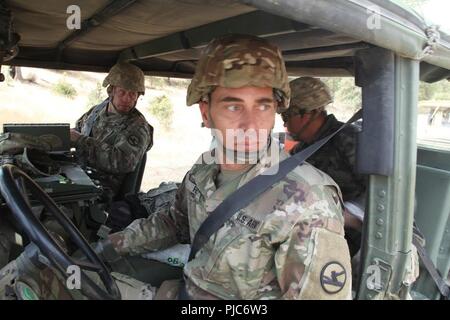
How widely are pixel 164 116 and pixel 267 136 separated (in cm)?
1424

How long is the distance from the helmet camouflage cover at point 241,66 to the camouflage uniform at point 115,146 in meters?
1.89

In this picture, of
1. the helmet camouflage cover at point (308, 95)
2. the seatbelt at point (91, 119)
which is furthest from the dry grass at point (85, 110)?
the helmet camouflage cover at point (308, 95)

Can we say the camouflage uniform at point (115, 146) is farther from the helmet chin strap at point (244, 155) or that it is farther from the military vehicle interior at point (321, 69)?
the helmet chin strap at point (244, 155)

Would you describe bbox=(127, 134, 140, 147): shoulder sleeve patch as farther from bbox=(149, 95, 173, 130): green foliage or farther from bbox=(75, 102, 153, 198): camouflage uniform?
bbox=(149, 95, 173, 130): green foliage

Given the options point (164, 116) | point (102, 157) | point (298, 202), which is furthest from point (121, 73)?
point (164, 116)

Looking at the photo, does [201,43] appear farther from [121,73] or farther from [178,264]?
[121,73]

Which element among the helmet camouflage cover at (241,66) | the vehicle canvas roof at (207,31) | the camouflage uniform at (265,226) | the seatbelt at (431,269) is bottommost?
the seatbelt at (431,269)

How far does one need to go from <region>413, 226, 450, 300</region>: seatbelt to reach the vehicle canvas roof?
0.68 m

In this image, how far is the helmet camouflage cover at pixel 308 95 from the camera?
2934 millimetres

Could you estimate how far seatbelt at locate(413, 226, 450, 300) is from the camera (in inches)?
69.4

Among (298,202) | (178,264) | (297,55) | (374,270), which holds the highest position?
(297,55)

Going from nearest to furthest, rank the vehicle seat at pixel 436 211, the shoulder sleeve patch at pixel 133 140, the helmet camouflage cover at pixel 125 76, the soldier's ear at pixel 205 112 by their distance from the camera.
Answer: the soldier's ear at pixel 205 112, the vehicle seat at pixel 436 211, the helmet camouflage cover at pixel 125 76, the shoulder sleeve patch at pixel 133 140
